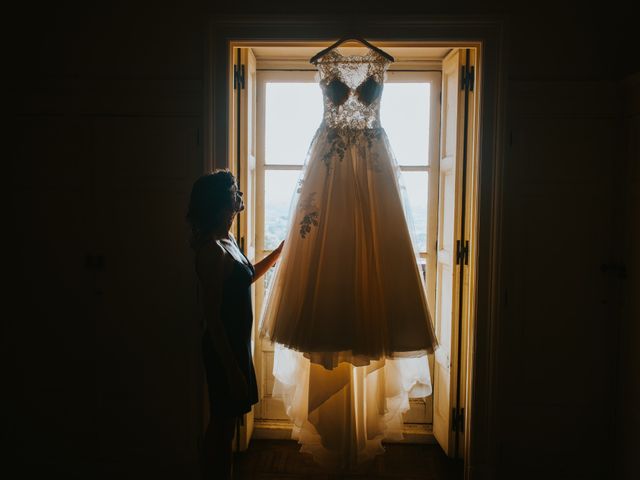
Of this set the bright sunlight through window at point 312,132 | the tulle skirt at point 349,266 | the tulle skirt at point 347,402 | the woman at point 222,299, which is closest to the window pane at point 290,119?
the bright sunlight through window at point 312,132

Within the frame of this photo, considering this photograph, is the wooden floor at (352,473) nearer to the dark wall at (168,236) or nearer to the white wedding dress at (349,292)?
the dark wall at (168,236)

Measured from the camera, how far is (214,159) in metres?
2.26

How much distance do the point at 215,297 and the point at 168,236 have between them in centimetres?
63

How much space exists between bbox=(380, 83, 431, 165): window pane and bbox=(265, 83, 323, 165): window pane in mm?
389

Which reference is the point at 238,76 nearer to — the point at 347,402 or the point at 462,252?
the point at 462,252

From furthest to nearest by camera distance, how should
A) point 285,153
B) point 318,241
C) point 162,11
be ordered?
point 285,153 < point 162,11 < point 318,241

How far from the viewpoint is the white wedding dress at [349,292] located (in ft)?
6.70

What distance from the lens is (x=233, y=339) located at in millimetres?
1893

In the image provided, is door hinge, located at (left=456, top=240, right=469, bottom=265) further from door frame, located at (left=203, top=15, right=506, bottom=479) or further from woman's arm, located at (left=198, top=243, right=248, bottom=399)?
woman's arm, located at (left=198, top=243, right=248, bottom=399)

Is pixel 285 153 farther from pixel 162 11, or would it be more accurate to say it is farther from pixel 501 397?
pixel 501 397

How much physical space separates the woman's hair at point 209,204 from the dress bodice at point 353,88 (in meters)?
0.57

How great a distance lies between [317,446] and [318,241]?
0.89 m

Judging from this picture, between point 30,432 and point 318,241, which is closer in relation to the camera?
point 318,241

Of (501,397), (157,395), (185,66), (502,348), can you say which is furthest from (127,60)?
(501,397)
